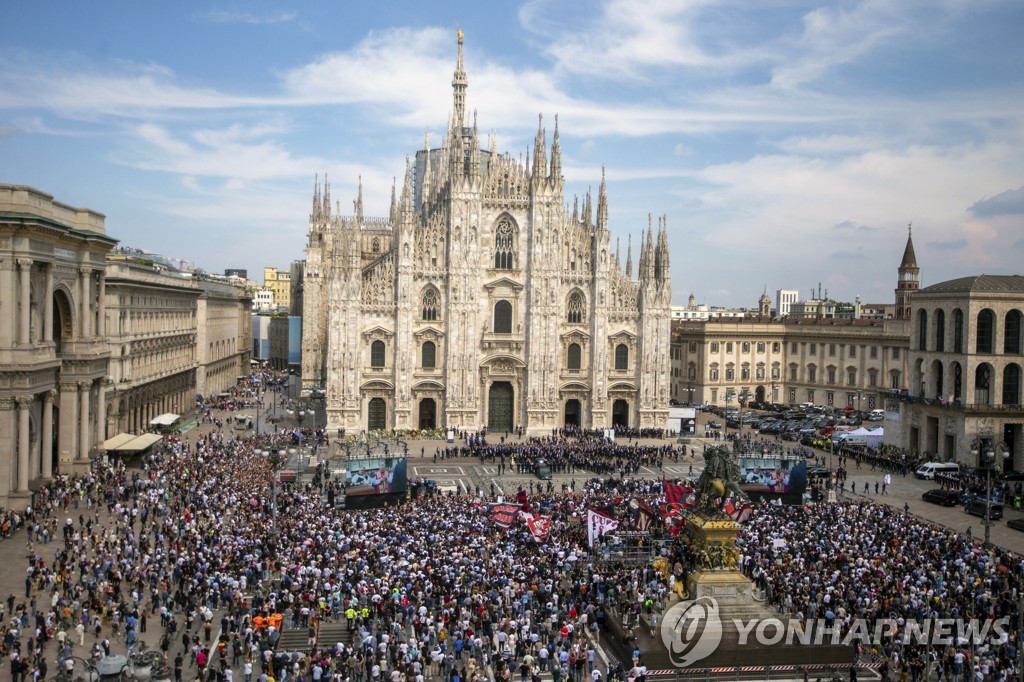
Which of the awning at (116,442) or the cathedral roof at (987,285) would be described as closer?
the awning at (116,442)

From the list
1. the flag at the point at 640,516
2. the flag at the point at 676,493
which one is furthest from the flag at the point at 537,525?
the flag at the point at 676,493

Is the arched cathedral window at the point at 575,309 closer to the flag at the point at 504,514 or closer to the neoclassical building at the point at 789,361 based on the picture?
the neoclassical building at the point at 789,361

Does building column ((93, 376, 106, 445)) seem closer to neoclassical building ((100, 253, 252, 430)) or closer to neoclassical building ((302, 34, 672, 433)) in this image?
neoclassical building ((100, 253, 252, 430))

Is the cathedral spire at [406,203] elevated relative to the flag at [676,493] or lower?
elevated

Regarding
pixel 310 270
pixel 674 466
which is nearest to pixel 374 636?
pixel 674 466

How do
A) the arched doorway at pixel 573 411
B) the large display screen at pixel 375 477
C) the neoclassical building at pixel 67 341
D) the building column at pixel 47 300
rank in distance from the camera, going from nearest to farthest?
the neoclassical building at pixel 67 341, the large display screen at pixel 375 477, the building column at pixel 47 300, the arched doorway at pixel 573 411

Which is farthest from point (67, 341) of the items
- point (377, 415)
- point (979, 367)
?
point (979, 367)

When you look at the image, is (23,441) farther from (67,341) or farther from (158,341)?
(158,341)

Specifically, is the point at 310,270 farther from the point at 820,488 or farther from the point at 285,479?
the point at 820,488
